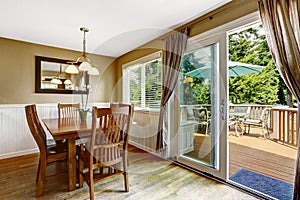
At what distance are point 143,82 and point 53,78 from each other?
204 cm

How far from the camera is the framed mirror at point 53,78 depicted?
3.56 meters

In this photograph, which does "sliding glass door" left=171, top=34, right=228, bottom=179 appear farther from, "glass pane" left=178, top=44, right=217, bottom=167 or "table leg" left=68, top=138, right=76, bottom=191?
"table leg" left=68, top=138, right=76, bottom=191

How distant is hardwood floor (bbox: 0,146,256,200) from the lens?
1919mm

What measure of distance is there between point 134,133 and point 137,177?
1.59 meters

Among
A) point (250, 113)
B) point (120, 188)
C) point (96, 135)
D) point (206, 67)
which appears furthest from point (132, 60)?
point (250, 113)

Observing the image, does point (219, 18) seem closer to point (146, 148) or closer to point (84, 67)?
point (84, 67)

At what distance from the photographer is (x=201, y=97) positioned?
2592mm

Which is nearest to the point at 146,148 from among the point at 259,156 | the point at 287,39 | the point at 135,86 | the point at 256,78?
the point at 135,86

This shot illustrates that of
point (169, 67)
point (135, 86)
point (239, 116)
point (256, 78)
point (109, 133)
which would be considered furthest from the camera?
point (256, 78)

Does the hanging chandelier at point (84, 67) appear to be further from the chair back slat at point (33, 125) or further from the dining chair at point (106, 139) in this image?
the dining chair at point (106, 139)

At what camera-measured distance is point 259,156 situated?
3.12 meters

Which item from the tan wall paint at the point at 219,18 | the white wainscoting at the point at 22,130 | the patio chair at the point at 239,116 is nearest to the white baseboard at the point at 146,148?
the white wainscoting at the point at 22,130

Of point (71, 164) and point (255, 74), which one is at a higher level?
point (255, 74)

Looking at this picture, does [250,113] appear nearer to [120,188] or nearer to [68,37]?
[120,188]
